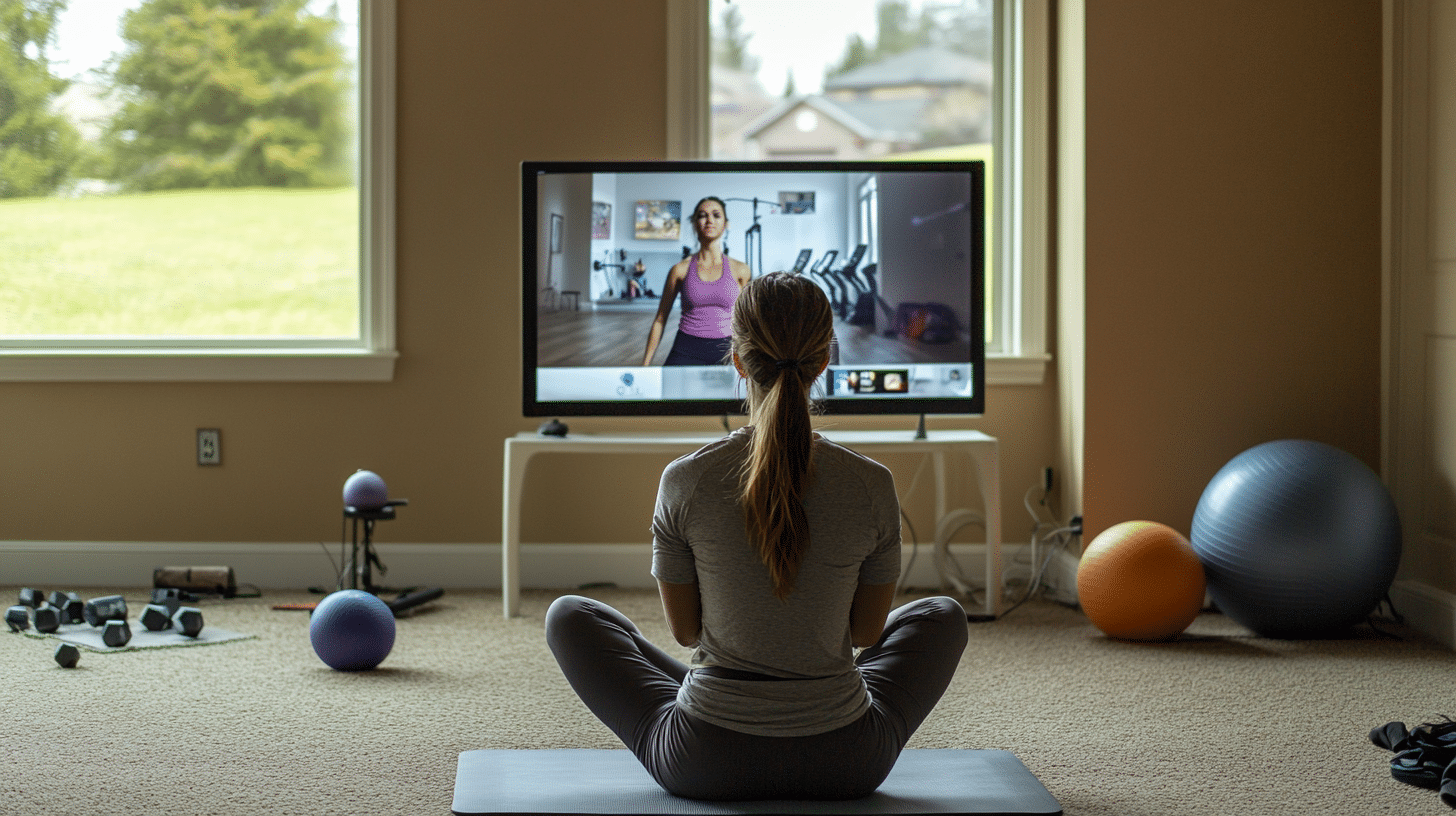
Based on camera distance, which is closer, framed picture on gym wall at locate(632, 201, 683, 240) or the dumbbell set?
the dumbbell set

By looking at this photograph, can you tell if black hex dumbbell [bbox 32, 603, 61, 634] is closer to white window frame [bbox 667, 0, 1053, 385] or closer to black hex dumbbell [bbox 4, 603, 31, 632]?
black hex dumbbell [bbox 4, 603, 31, 632]

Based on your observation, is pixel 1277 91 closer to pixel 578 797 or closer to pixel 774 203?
pixel 774 203

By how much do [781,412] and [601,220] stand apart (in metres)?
1.99

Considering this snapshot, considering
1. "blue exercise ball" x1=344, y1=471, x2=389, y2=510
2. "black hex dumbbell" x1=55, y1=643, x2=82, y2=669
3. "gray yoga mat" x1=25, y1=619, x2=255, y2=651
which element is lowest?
"gray yoga mat" x1=25, y1=619, x2=255, y2=651

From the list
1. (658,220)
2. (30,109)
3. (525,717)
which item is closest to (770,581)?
(525,717)

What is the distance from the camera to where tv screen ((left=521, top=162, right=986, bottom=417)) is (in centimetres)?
359

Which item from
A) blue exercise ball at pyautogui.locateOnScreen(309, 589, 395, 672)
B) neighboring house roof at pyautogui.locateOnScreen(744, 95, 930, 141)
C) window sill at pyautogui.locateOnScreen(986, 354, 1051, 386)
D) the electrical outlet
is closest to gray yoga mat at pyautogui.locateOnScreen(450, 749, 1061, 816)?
blue exercise ball at pyautogui.locateOnScreen(309, 589, 395, 672)

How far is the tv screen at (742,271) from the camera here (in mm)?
3590

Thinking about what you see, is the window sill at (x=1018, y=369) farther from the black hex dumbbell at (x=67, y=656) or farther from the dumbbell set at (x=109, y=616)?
the black hex dumbbell at (x=67, y=656)

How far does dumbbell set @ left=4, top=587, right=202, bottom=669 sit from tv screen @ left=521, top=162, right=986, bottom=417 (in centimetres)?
109

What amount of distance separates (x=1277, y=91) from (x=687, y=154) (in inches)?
70.4

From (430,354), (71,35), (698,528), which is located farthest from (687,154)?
(698,528)

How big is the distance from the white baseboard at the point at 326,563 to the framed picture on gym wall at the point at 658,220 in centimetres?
105

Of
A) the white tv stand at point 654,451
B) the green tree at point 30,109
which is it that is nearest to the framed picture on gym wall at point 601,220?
the white tv stand at point 654,451
